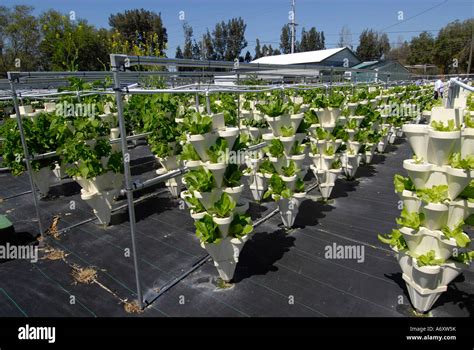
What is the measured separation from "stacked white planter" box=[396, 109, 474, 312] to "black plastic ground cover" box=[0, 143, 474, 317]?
398mm

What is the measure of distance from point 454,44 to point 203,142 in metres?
44.3

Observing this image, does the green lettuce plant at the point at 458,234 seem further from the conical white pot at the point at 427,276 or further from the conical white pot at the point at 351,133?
the conical white pot at the point at 351,133

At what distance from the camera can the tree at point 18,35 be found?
29.2 metres

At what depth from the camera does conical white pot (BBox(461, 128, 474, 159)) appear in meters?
2.40

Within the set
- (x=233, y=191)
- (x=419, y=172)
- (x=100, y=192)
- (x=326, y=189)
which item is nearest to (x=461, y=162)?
(x=419, y=172)

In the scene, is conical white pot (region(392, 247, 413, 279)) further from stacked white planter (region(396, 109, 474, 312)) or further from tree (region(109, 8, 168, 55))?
tree (region(109, 8, 168, 55))

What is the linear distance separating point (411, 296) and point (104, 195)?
4.01 metres

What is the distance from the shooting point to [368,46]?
5038 cm

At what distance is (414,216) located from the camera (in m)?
2.59

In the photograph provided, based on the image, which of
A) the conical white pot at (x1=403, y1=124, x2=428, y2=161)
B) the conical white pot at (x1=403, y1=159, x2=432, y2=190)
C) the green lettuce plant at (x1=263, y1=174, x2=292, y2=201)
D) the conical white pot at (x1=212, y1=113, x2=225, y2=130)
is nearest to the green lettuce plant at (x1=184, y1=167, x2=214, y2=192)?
the conical white pot at (x1=212, y1=113, x2=225, y2=130)

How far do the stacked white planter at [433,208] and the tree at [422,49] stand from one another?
44.3 m

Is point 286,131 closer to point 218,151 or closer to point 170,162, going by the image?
point 218,151
